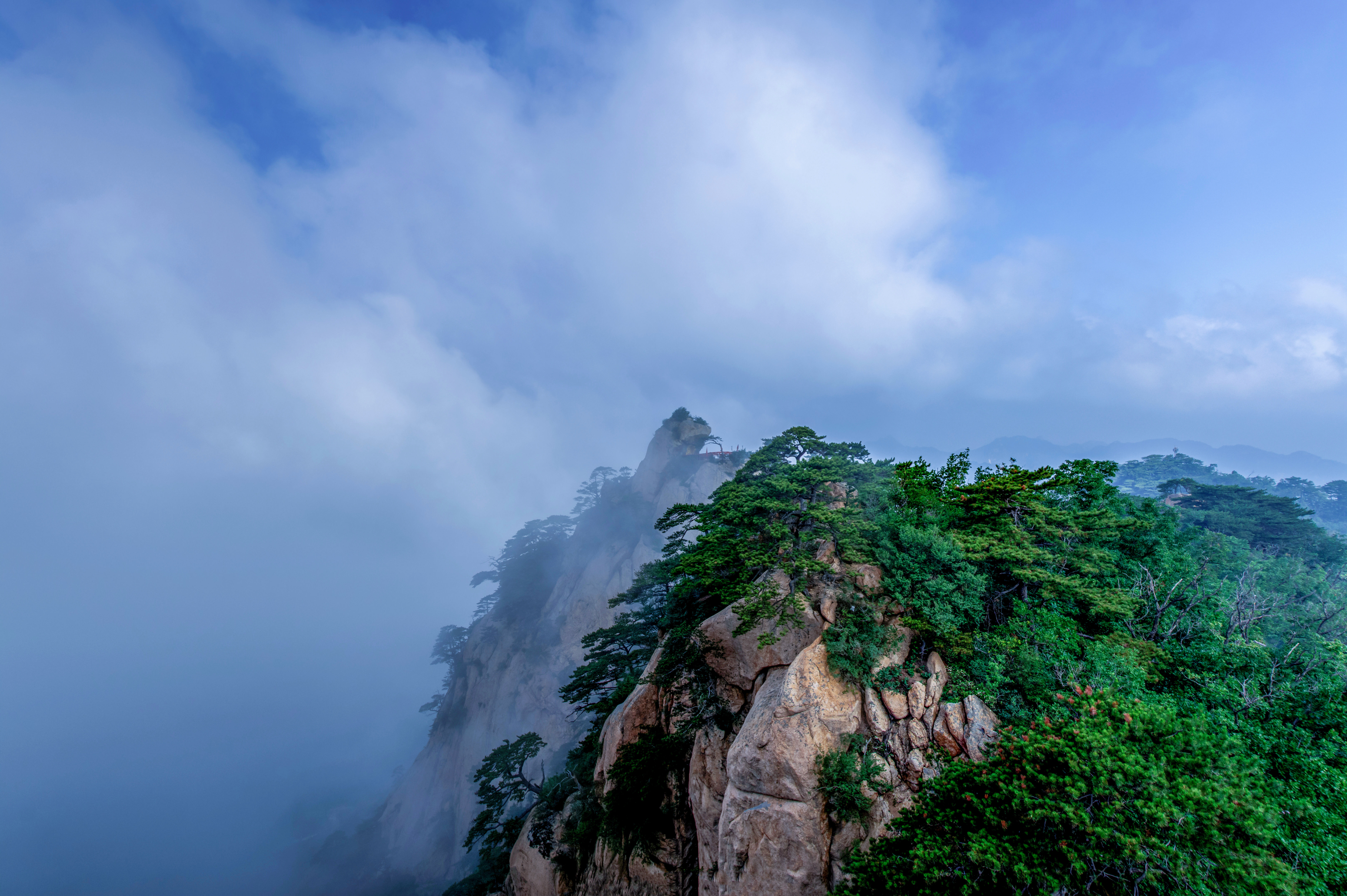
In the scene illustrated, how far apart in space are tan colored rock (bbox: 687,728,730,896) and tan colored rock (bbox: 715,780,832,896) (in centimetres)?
73

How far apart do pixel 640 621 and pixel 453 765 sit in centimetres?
4160

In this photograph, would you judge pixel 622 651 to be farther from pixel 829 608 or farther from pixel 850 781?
pixel 850 781

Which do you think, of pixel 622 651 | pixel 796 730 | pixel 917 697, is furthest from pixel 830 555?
pixel 622 651

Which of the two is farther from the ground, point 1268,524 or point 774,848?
point 1268,524

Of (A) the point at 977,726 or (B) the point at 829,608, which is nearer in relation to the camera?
(A) the point at 977,726

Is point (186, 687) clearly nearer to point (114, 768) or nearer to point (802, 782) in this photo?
point (114, 768)

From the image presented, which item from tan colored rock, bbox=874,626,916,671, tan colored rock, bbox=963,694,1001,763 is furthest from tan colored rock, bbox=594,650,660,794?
tan colored rock, bbox=963,694,1001,763

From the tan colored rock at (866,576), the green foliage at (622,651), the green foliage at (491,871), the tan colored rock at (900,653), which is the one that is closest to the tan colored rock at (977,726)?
the tan colored rock at (900,653)

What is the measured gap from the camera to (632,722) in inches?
654

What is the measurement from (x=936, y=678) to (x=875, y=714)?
2054mm

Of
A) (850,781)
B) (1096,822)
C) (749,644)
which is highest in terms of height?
(749,644)

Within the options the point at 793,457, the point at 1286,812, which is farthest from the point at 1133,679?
the point at 793,457

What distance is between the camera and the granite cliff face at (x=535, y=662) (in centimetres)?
4734

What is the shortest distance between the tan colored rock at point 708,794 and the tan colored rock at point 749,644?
196cm
